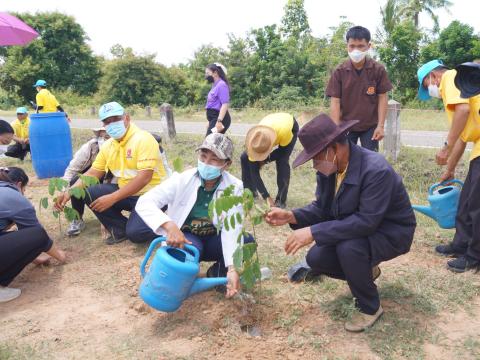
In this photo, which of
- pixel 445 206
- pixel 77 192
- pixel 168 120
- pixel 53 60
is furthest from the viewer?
pixel 53 60

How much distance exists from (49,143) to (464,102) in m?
5.66

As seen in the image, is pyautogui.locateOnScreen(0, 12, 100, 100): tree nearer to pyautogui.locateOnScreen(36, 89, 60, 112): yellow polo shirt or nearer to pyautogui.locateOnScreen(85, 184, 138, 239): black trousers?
pyautogui.locateOnScreen(36, 89, 60, 112): yellow polo shirt

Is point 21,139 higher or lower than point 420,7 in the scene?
lower

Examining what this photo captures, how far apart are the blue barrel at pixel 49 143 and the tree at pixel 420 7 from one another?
22.0 metres

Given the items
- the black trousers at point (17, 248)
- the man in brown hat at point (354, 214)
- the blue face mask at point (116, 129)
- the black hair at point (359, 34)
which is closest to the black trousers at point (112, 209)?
the blue face mask at point (116, 129)

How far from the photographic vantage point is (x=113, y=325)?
2676 mm

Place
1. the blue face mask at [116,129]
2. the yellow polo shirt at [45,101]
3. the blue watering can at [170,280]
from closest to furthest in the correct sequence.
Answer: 1. the blue watering can at [170,280]
2. the blue face mask at [116,129]
3. the yellow polo shirt at [45,101]

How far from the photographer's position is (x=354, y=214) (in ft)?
7.69

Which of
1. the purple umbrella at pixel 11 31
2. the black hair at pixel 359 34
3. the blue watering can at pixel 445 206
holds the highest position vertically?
the purple umbrella at pixel 11 31

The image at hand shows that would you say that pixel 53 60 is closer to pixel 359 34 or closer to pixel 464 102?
pixel 359 34

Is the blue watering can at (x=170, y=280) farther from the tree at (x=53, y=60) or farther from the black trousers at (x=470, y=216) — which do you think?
the tree at (x=53, y=60)

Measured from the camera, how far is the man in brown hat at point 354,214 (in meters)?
2.28

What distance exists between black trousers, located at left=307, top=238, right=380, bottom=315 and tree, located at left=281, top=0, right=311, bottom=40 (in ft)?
77.7

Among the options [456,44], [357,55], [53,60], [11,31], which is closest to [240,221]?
[357,55]
